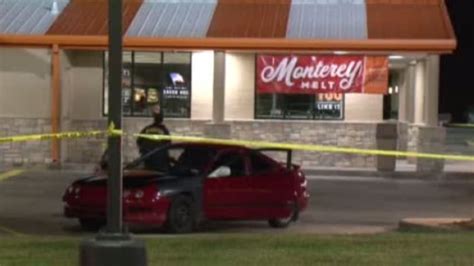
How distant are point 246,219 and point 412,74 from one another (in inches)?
570

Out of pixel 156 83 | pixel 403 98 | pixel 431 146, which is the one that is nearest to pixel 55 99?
pixel 156 83

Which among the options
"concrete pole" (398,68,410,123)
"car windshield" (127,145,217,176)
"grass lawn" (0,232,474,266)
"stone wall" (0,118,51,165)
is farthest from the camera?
"concrete pole" (398,68,410,123)

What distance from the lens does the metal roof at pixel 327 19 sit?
24.5 meters

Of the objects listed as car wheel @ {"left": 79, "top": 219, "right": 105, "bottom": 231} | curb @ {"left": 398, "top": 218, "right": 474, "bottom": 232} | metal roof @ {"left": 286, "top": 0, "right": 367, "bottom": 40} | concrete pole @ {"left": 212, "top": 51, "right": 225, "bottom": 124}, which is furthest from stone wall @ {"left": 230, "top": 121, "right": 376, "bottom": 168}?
car wheel @ {"left": 79, "top": 219, "right": 105, "bottom": 231}

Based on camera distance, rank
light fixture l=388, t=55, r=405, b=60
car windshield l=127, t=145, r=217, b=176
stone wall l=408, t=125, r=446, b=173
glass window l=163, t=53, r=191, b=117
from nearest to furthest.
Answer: car windshield l=127, t=145, r=217, b=176 → stone wall l=408, t=125, r=446, b=173 → light fixture l=388, t=55, r=405, b=60 → glass window l=163, t=53, r=191, b=117

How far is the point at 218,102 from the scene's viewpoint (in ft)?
83.4

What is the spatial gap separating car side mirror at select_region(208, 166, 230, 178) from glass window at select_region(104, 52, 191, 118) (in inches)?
472

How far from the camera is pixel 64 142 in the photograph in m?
26.0

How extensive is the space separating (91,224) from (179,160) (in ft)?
5.26

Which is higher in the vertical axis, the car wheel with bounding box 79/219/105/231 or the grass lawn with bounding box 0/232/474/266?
the grass lawn with bounding box 0/232/474/266

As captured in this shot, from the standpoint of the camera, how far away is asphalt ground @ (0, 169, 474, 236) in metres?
15.6

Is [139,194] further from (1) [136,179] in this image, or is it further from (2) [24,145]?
(2) [24,145]

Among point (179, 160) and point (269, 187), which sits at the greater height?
point (179, 160)

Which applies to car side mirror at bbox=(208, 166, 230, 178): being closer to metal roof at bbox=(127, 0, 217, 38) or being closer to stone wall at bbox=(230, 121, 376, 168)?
metal roof at bbox=(127, 0, 217, 38)
